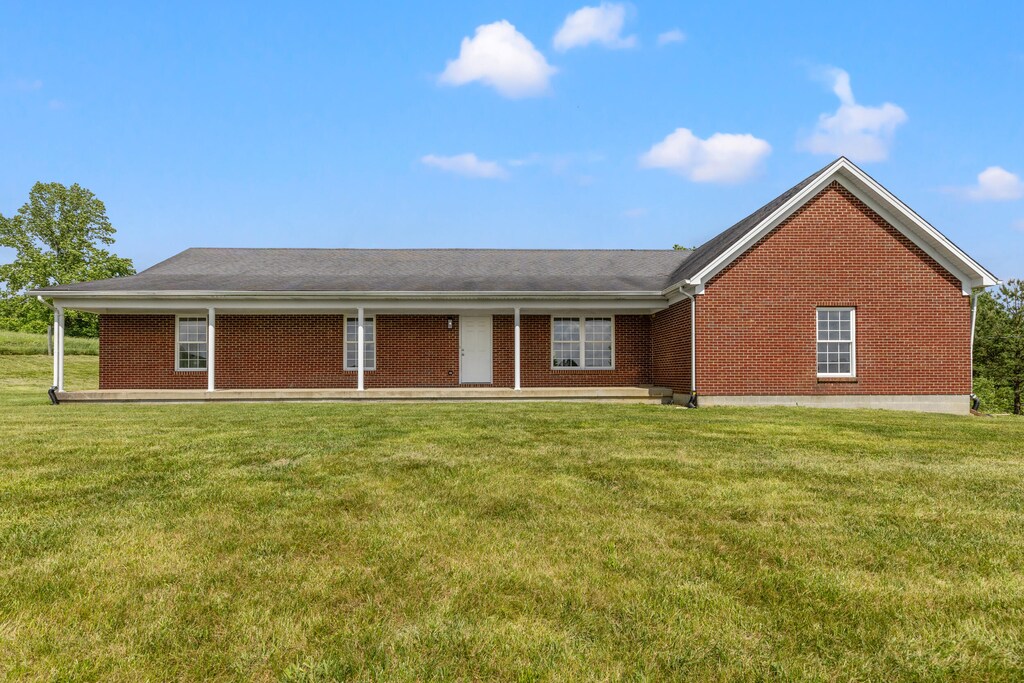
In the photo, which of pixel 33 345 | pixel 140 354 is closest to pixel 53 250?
pixel 33 345

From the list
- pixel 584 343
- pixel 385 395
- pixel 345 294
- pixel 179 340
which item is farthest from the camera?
pixel 584 343

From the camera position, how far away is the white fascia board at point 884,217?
14961 millimetres

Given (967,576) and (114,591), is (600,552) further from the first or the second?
(114,591)

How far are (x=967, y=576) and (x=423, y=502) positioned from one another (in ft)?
11.6

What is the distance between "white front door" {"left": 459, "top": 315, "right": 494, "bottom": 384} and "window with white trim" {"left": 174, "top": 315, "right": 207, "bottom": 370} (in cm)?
758

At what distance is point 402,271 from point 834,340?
12.6m

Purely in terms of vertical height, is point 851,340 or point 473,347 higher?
point 851,340

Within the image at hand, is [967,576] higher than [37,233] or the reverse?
the reverse

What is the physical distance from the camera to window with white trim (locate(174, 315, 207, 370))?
1838cm

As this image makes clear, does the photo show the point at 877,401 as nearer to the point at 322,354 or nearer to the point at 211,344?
the point at 322,354

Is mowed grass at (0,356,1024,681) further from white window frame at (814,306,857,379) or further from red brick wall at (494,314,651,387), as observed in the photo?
red brick wall at (494,314,651,387)

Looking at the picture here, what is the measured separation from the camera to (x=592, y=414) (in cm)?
1145

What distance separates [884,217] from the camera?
1538 cm

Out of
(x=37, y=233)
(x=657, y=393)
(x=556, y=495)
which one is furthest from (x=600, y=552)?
(x=37, y=233)
